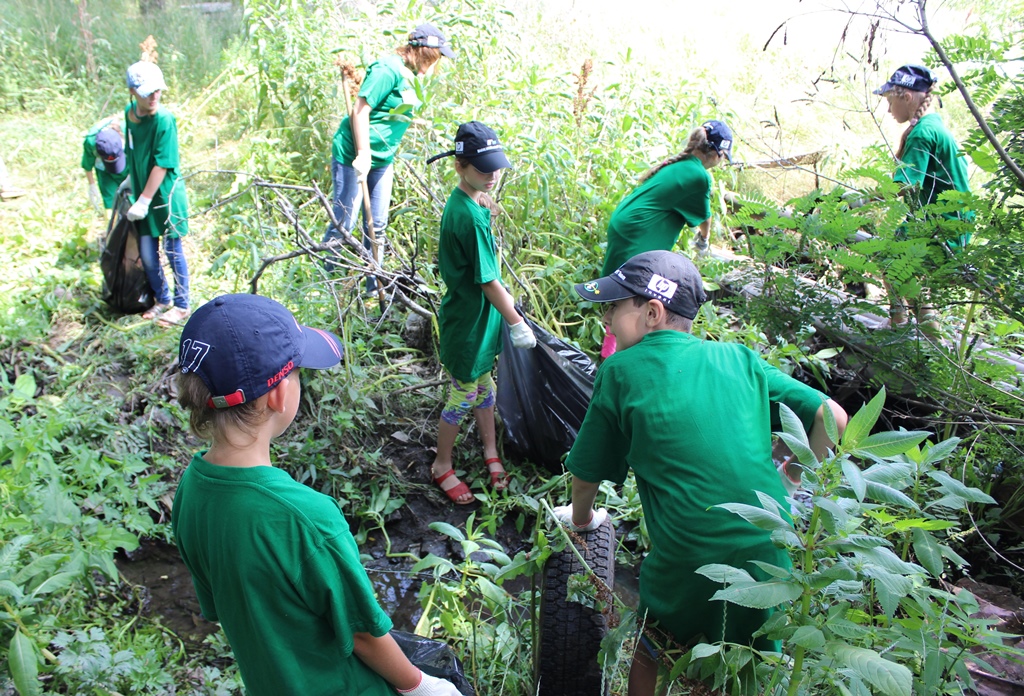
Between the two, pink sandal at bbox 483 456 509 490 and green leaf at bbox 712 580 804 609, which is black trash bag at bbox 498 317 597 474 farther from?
green leaf at bbox 712 580 804 609

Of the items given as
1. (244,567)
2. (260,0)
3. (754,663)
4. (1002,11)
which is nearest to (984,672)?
(754,663)

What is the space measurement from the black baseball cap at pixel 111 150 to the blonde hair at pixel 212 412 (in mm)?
4369

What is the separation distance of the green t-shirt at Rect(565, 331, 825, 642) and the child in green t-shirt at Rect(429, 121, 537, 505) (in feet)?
4.24

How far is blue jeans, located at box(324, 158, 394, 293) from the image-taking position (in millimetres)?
4691

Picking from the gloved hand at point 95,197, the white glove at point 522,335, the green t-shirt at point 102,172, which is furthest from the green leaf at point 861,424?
the gloved hand at point 95,197

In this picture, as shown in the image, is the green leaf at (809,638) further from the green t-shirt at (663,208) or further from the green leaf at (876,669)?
the green t-shirt at (663,208)

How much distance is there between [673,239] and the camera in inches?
150

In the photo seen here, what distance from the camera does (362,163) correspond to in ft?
14.3

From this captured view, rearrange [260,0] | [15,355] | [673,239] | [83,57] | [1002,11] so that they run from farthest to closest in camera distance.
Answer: [83,57]
[260,0]
[15,355]
[673,239]
[1002,11]

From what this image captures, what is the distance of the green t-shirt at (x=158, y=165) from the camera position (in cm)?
440

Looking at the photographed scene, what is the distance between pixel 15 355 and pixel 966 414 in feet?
15.8

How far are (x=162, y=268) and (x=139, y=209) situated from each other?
0.48 metres

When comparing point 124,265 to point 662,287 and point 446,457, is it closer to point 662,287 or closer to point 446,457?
point 446,457

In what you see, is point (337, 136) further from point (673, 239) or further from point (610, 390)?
point (610, 390)
